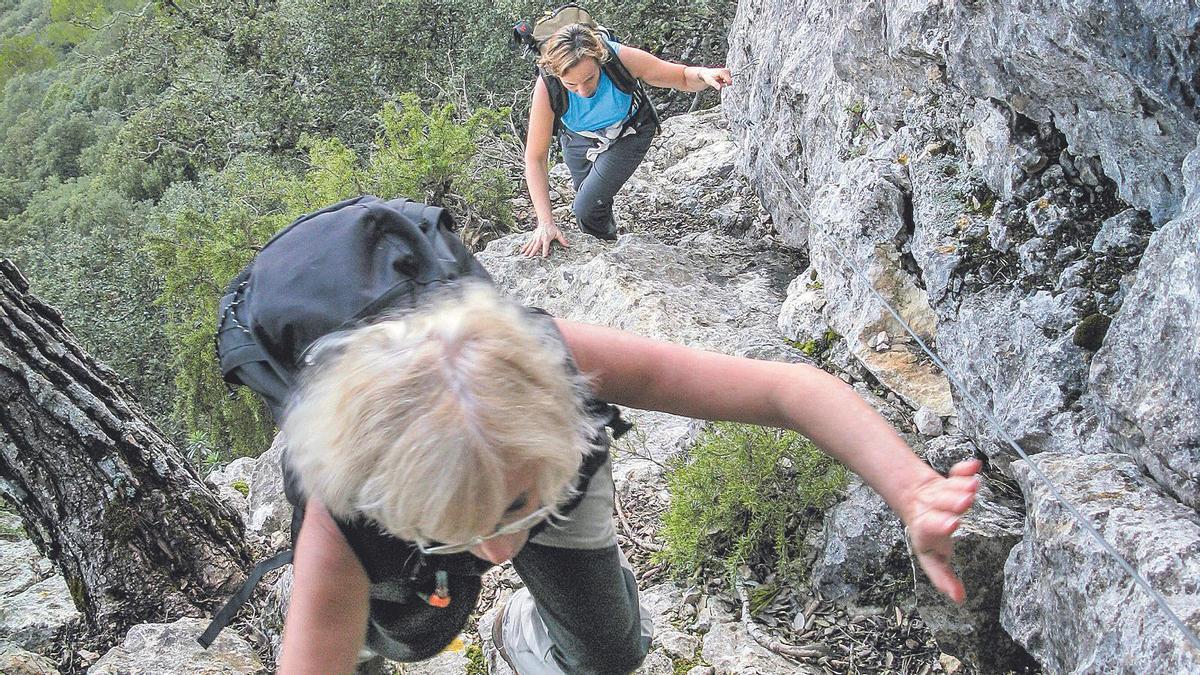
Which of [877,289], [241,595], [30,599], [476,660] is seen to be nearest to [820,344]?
[877,289]

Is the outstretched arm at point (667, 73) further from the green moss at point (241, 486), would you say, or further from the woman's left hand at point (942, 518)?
the woman's left hand at point (942, 518)

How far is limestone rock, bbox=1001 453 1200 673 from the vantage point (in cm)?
179

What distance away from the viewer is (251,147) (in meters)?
13.9

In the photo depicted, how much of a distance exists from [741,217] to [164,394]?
880 cm

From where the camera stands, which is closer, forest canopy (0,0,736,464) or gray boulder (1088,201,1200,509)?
gray boulder (1088,201,1200,509)

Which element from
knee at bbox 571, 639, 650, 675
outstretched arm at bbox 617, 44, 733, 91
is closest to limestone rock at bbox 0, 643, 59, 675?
knee at bbox 571, 639, 650, 675

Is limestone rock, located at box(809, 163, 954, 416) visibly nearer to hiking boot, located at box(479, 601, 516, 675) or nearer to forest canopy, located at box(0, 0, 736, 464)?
hiking boot, located at box(479, 601, 516, 675)

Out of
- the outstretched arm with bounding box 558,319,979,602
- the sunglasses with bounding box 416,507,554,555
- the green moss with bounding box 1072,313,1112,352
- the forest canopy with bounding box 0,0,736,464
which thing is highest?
the outstretched arm with bounding box 558,319,979,602

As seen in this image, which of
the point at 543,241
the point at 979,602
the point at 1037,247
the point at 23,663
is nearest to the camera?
the point at 979,602

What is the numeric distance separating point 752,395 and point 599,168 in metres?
3.63

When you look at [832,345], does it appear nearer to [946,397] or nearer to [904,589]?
[946,397]

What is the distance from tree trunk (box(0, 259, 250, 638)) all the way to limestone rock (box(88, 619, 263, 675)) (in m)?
0.16

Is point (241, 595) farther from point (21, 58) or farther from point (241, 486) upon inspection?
point (21, 58)

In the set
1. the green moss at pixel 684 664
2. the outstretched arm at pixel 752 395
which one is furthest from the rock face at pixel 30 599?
the outstretched arm at pixel 752 395
